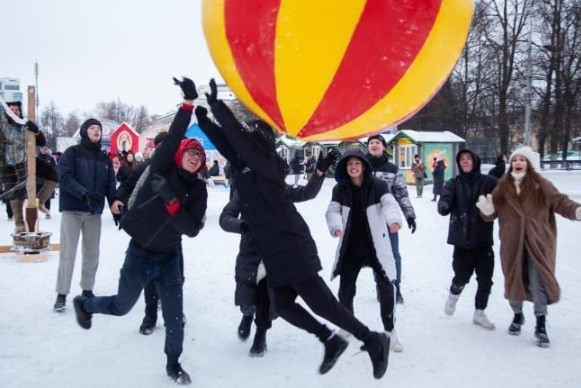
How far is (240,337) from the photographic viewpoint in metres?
4.23

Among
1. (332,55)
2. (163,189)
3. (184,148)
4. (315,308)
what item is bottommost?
(315,308)

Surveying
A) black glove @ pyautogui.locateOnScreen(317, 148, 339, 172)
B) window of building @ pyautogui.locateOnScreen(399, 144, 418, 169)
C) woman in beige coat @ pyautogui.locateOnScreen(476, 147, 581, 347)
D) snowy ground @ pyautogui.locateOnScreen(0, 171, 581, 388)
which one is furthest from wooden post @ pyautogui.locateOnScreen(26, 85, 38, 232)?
window of building @ pyautogui.locateOnScreen(399, 144, 418, 169)

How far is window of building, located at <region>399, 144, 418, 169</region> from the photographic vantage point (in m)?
24.0

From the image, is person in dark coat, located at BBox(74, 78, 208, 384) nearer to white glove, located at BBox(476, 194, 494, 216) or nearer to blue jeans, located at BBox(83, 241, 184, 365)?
blue jeans, located at BBox(83, 241, 184, 365)

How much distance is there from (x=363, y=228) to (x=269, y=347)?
4.11 ft

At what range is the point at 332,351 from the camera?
302 cm

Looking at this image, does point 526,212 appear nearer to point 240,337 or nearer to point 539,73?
point 240,337

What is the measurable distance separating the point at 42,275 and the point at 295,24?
520 cm

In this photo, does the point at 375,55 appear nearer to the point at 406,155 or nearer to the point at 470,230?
the point at 470,230

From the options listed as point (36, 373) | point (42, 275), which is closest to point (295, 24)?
point (36, 373)

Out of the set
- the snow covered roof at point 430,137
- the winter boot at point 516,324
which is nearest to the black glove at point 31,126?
the winter boot at point 516,324

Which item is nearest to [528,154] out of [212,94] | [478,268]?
[478,268]

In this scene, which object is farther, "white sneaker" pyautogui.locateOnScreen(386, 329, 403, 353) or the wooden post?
the wooden post

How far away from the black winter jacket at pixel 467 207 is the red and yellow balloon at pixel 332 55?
1964mm
